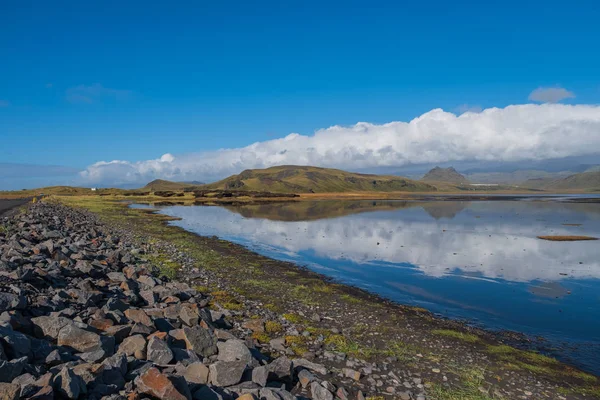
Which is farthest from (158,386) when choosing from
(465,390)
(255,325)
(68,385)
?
(465,390)

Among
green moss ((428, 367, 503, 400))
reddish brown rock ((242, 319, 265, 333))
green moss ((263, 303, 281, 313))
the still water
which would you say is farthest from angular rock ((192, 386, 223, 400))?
A: the still water

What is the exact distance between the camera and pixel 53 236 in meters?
30.0

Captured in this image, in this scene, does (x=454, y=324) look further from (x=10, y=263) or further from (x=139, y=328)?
(x=10, y=263)

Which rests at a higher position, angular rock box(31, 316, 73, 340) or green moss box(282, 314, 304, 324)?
angular rock box(31, 316, 73, 340)

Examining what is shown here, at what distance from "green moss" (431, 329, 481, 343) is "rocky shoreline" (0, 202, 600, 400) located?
9 cm

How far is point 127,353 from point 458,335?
43.0 feet

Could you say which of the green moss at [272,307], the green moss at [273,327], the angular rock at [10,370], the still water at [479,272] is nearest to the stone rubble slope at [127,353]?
the angular rock at [10,370]

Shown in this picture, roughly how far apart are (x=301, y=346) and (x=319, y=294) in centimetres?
849

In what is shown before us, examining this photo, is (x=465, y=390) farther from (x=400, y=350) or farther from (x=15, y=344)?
(x=15, y=344)

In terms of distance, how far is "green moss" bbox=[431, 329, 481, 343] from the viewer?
15.8 m

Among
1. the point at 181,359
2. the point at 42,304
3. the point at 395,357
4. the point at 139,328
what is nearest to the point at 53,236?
the point at 42,304

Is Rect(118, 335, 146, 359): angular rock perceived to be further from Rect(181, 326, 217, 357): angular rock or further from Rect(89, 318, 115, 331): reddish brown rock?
Rect(89, 318, 115, 331): reddish brown rock

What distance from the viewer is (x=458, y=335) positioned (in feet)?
53.1

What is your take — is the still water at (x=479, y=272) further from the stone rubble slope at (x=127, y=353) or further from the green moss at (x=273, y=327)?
the stone rubble slope at (x=127, y=353)
